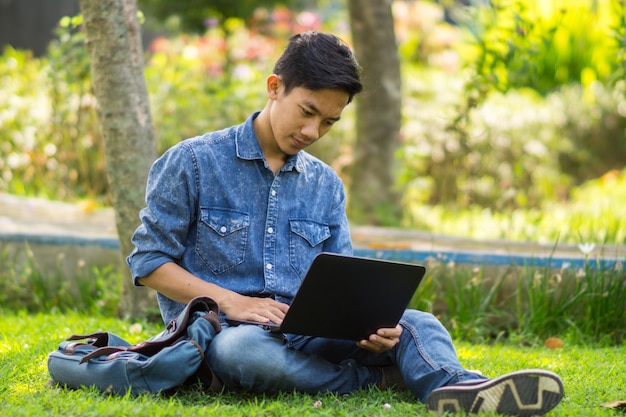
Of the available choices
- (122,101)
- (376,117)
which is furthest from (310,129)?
(376,117)

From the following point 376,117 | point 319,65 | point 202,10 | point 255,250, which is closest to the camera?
point 319,65

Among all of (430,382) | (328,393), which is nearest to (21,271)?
(328,393)

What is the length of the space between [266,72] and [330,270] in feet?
15.5

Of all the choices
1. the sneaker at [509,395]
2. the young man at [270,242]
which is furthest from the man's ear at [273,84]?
the sneaker at [509,395]

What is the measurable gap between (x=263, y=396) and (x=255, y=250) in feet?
1.62

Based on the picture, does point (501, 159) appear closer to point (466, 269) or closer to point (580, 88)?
point (580, 88)

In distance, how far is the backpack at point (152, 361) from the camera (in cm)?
266

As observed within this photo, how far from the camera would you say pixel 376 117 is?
6.32 meters

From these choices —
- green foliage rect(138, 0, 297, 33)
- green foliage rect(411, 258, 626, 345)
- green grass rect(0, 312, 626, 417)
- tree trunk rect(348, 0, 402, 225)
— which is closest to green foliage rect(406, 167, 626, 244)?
tree trunk rect(348, 0, 402, 225)

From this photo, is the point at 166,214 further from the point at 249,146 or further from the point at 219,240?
the point at 249,146

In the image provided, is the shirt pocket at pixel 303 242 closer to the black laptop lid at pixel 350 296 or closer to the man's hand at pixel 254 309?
the man's hand at pixel 254 309

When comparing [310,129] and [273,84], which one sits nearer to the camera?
[310,129]

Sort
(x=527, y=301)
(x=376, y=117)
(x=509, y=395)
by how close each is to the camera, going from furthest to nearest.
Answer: (x=376, y=117)
(x=527, y=301)
(x=509, y=395)

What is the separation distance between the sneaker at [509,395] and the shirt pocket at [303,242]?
2.43 ft
